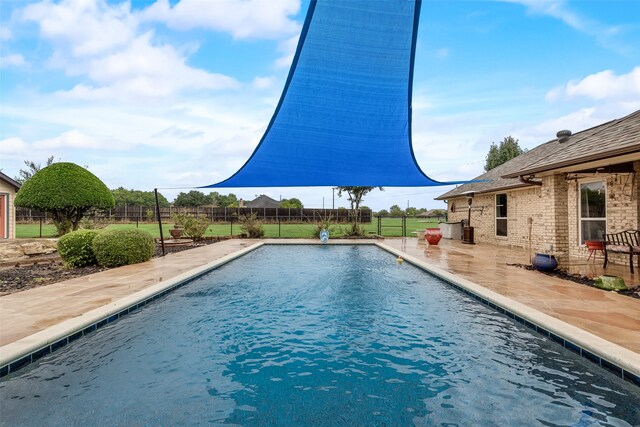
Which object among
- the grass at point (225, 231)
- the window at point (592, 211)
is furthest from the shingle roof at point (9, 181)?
the window at point (592, 211)

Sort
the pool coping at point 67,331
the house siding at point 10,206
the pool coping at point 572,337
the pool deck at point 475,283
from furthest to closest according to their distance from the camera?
the house siding at point 10,206 → the pool deck at point 475,283 → the pool coping at point 67,331 → the pool coping at point 572,337

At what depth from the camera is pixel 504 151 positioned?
27.9 metres

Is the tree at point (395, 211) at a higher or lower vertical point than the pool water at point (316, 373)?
higher

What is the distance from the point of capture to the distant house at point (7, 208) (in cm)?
1347

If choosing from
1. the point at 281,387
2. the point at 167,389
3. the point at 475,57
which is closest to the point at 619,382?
the point at 281,387

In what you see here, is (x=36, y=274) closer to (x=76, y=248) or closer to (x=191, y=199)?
(x=76, y=248)

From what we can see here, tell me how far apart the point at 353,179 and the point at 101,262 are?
236 inches

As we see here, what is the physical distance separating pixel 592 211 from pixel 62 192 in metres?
15.4

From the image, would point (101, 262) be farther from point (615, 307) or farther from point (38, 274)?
point (615, 307)

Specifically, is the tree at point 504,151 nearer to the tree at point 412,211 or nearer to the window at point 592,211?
the tree at point 412,211

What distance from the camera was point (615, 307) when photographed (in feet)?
13.9

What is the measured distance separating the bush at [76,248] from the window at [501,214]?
12.8 m

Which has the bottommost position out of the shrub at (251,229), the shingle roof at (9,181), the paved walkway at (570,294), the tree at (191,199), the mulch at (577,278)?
the paved walkway at (570,294)

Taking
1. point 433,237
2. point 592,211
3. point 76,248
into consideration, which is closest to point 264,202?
point 433,237
